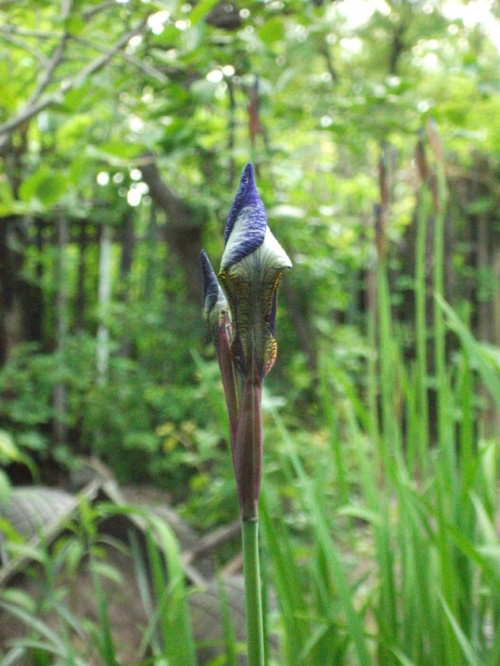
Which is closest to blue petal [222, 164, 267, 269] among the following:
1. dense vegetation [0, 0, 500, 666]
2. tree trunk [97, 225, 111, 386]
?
dense vegetation [0, 0, 500, 666]

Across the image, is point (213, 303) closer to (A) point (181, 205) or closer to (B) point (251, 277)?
(B) point (251, 277)

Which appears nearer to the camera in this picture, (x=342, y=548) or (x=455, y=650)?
(x=455, y=650)

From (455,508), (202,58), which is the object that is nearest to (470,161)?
(202,58)

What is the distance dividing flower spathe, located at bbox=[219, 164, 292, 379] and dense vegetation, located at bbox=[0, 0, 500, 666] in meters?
0.30

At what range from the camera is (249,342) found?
0.27 m

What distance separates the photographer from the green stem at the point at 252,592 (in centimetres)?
27

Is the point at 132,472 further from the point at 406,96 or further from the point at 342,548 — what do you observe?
the point at 406,96

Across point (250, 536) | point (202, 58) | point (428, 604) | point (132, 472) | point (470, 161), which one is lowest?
point (132, 472)

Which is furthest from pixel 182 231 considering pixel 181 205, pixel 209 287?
pixel 209 287

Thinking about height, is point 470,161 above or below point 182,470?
above

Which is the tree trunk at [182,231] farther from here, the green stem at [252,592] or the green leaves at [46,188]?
the green stem at [252,592]

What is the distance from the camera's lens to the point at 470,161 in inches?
151

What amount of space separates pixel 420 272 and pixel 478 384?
2.13m

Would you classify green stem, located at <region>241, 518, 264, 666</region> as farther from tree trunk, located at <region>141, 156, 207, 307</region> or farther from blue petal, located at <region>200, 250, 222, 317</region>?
tree trunk, located at <region>141, 156, 207, 307</region>
